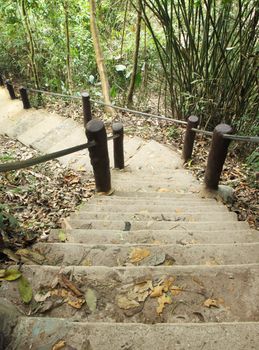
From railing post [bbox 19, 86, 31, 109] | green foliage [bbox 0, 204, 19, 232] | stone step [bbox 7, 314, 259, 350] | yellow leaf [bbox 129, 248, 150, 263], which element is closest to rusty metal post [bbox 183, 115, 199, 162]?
yellow leaf [bbox 129, 248, 150, 263]

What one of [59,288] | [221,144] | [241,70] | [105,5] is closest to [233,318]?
[59,288]

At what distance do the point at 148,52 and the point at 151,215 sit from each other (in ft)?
16.6

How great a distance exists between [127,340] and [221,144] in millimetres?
2191

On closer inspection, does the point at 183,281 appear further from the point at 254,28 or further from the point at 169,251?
the point at 254,28

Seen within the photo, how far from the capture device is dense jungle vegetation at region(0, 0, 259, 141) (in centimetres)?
389

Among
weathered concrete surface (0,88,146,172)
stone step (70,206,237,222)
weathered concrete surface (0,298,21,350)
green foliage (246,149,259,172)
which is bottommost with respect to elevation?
weathered concrete surface (0,88,146,172)

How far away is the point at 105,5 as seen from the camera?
7.32 metres

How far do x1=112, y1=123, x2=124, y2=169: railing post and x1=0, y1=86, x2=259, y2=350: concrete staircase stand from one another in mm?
1415

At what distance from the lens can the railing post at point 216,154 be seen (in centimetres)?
288

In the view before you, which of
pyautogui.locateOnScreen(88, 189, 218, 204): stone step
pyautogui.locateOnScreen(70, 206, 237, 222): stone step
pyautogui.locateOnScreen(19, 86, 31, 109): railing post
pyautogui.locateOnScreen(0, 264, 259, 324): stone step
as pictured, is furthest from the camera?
pyautogui.locateOnScreen(19, 86, 31, 109): railing post

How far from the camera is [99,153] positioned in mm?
2854

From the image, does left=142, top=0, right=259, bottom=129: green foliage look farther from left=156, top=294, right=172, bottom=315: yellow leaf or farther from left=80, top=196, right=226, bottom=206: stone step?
Answer: left=156, top=294, right=172, bottom=315: yellow leaf

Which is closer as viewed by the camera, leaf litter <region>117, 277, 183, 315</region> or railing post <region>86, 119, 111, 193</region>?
leaf litter <region>117, 277, 183, 315</region>

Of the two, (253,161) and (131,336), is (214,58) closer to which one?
(253,161)
